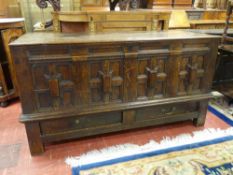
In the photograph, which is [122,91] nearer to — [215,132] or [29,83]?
[29,83]

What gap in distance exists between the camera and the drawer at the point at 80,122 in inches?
59.5

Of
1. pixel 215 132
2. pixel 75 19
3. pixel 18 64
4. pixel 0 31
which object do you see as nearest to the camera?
pixel 18 64

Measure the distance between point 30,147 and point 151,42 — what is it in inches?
50.2

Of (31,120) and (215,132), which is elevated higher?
(31,120)

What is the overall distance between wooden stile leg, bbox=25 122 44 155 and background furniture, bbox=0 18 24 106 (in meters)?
1.04

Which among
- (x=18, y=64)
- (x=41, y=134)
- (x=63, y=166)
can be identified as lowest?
(x=63, y=166)

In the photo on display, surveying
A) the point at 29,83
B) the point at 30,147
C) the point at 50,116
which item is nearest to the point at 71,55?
the point at 29,83

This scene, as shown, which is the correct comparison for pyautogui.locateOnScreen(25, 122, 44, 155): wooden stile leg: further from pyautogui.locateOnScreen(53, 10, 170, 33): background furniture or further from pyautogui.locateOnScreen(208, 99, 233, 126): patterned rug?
pyautogui.locateOnScreen(208, 99, 233, 126): patterned rug

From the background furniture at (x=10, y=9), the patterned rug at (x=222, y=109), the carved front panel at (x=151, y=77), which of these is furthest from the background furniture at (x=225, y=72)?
the background furniture at (x=10, y=9)

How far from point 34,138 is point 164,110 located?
3.75 ft

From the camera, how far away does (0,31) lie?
2090 millimetres

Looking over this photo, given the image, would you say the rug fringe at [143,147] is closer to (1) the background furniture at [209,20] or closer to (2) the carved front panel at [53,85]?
(2) the carved front panel at [53,85]

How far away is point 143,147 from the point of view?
1640 mm

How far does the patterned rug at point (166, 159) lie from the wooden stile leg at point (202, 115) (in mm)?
197
